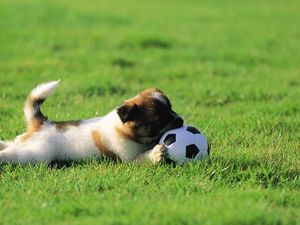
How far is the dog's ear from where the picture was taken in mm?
6341

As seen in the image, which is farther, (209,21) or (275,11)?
(275,11)

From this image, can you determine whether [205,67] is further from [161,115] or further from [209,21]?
[209,21]

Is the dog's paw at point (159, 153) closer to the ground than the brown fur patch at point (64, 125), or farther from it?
closer to the ground

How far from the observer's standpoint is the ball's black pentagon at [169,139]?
6300 millimetres

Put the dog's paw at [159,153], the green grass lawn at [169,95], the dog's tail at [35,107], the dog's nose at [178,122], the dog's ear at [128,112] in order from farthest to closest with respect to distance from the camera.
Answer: the dog's tail at [35,107], the dog's nose at [178,122], the dog's ear at [128,112], the dog's paw at [159,153], the green grass lawn at [169,95]

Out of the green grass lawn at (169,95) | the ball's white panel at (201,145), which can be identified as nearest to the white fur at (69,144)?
the green grass lawn at (169,95)

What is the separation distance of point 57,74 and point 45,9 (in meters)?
7.21

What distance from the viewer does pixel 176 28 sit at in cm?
1694

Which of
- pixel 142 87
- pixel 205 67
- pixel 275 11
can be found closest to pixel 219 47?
pixel 205 67

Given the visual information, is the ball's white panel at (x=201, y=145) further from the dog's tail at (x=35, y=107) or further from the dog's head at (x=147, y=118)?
the dog's tail at (x=35, y=107)

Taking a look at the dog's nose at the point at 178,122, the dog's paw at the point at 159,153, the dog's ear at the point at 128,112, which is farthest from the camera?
the dog's nose at the point at 178,122

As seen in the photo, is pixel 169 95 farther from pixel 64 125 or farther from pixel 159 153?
pixel 159 153

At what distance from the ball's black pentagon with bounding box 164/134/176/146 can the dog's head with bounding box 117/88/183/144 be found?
13 cm

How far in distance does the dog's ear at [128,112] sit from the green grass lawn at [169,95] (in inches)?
17.1
